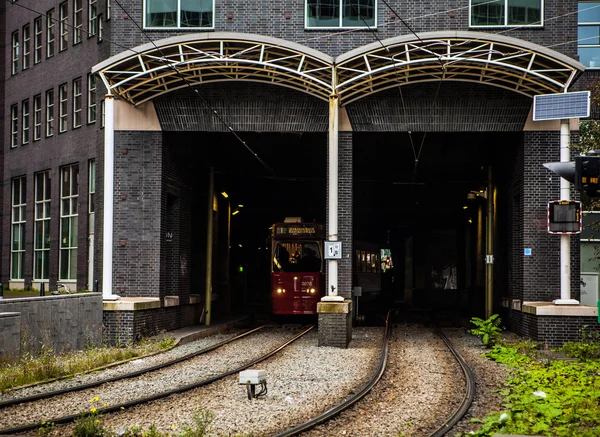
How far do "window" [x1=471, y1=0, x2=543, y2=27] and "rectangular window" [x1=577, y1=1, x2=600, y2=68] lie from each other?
8.45 ft

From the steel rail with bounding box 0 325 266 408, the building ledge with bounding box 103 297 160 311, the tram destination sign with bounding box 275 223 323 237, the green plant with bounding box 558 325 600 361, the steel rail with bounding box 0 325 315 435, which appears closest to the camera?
the steel rail with bounding box 0 325 315 435

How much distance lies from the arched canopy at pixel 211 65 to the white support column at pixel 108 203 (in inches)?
31.1

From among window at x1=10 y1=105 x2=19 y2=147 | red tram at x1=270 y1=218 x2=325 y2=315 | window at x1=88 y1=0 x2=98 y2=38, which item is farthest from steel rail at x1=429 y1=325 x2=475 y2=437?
window at x1=10 y1=105 x2=19 y2=147

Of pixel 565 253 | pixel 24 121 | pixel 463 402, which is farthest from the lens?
pixel 24 121

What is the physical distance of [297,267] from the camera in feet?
91.0

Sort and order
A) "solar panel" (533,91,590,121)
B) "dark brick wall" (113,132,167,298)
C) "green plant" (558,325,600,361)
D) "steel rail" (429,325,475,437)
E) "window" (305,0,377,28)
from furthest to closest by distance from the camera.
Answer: "dark brick wall" (113,132,167,298) → "window" (305,0,377,28) → "solar panel" (533,91,590,121) → "green plant" (558,325,600,361) → "steel rail" (429,325,475,437)

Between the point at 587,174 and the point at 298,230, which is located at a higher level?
the point at 587,174

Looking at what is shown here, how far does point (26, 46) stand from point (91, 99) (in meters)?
8.42

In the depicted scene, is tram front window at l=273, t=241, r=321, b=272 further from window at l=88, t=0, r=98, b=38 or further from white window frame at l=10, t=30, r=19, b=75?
white window frame at l=10, t=30, r=19, b=75

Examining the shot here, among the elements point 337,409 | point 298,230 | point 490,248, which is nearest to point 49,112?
point 298,230

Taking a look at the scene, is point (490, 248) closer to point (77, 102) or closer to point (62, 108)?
point (77, 102)

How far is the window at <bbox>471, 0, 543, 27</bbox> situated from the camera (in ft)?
70.0

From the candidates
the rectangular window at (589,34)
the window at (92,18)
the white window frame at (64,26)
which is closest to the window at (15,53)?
the white window frame at (64,26)

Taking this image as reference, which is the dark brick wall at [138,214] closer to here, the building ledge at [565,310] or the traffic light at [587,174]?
the building ledge at [565,310]
